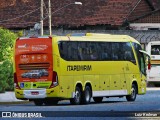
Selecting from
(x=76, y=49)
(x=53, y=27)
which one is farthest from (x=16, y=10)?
(x=76, y=49)

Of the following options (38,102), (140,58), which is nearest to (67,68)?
(38,102)

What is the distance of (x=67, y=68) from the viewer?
126 feet

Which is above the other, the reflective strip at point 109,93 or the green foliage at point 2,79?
the green foliage at point 2,79

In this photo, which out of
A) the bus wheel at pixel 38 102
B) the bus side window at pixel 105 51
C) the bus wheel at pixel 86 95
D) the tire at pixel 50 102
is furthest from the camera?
the tire at pixel 50 102

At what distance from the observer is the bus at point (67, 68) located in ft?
124

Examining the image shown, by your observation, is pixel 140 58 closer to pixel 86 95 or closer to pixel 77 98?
pixel 86 95

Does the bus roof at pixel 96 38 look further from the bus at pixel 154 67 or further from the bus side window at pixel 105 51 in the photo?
the bus at pixel 154 67

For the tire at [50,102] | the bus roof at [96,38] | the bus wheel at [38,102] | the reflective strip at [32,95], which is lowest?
the tire at [50,102]

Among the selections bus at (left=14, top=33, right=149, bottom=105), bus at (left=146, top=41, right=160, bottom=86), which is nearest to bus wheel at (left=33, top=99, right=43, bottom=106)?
bus at (left=14, top=33, right=149, bottom=105)

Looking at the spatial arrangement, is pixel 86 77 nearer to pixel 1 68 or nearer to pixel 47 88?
pixel 47 88

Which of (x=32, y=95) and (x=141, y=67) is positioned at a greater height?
(x=141, y=67)

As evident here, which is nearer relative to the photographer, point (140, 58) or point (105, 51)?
point (105, 51)

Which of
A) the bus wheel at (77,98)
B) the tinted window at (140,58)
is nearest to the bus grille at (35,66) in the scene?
the bus wheel at (77,98)

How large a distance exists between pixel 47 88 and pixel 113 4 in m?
50.3
